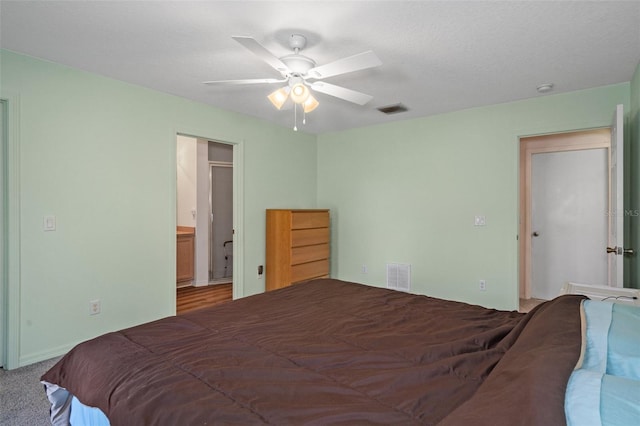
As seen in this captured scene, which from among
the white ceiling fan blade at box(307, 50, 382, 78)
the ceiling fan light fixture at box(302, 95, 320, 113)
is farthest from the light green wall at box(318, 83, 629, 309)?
the white ceiling fan blade at box(307, 50, 382, 78)

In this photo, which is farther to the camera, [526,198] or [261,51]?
[526,198]

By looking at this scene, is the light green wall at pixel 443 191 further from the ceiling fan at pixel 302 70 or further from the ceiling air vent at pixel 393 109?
the ceiling fan at pixel 302 70

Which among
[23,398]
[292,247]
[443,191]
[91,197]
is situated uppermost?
[443,191]

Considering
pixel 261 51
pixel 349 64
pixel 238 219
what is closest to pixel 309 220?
pixel 238 219

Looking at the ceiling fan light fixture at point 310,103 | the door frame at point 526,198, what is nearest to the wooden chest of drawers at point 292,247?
the ceiling fan light fixture at point 310,103

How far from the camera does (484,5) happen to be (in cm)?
183

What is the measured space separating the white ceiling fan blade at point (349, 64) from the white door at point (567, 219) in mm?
3539

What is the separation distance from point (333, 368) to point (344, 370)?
0.04 metres

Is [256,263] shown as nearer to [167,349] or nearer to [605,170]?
[167,349]

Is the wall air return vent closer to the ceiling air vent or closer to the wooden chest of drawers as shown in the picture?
the wooden chest of drawers

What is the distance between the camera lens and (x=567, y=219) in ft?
13.7

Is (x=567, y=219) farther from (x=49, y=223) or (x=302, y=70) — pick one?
(x=49, y=223)

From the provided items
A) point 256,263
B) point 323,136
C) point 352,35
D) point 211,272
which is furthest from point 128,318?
point 323,136

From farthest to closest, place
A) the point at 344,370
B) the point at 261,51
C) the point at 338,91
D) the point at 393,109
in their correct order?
the point at 393,109 < the point at 338,91 < the point at 261,51 < the point at 344,370
